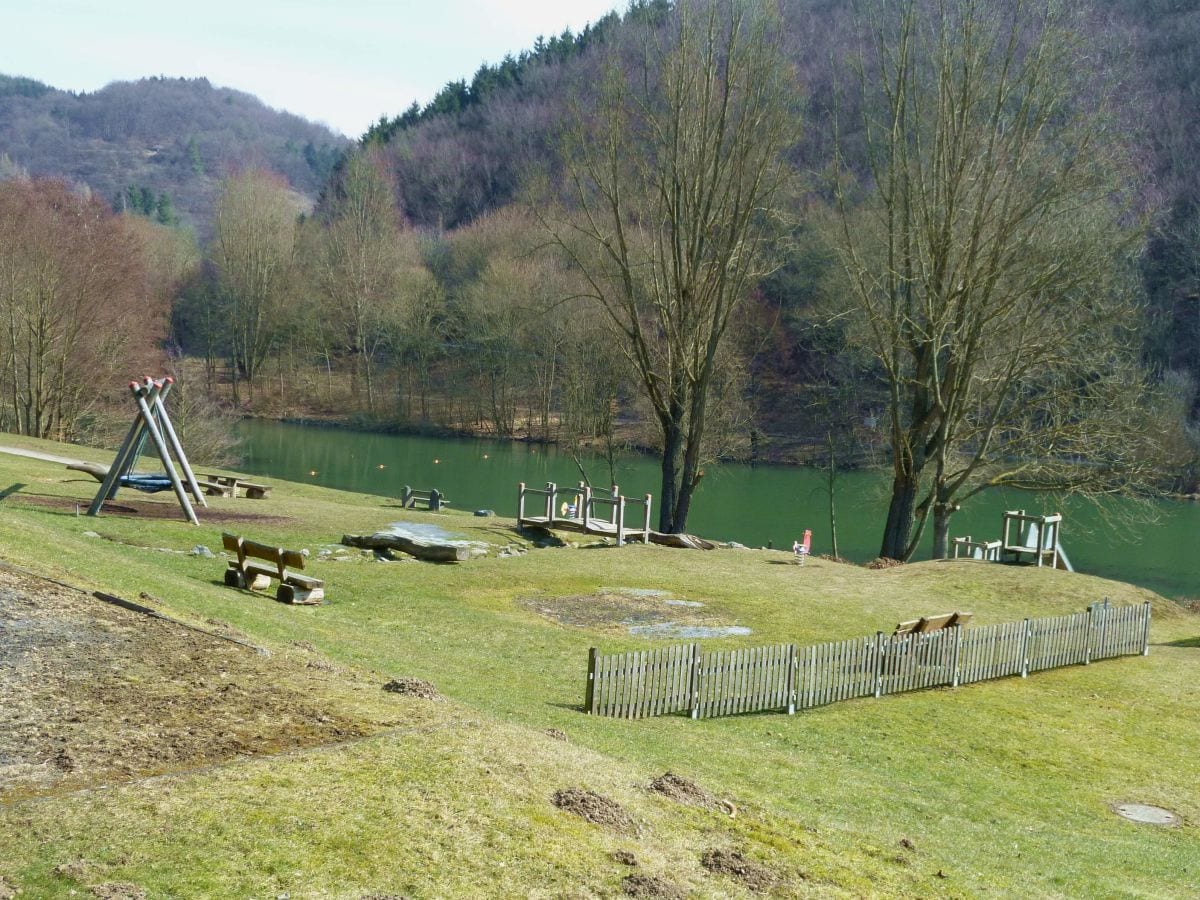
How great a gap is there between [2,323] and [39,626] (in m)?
47.3

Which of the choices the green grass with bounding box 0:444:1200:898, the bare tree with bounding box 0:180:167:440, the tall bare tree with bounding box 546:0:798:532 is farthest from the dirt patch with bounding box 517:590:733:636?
the bare tree with bounding box 0:180:167:440

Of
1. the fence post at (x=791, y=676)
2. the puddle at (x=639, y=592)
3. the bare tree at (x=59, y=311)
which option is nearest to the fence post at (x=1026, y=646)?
the fence post at (x=791, y=676)

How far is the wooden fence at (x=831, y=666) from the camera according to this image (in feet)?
53.0

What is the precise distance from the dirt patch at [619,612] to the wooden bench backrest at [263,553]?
5.19 m

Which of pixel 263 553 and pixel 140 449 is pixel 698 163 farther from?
pixel 263 553

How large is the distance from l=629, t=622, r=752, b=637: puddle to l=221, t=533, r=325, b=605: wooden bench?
20.4 feet

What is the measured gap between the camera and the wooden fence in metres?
16.1

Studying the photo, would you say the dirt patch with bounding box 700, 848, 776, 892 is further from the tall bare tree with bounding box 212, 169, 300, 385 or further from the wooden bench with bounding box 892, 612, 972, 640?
the tall bare tree with bounding box 212, 169, 300, 385

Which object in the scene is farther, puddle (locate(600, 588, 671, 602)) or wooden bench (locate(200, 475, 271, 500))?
wooden bench (locate(200, 475, 271, 500))

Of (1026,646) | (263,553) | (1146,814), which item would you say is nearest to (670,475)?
(1026,646)

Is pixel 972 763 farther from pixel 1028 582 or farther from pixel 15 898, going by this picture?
pixel 1028 582

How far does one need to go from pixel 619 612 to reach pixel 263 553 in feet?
24.2

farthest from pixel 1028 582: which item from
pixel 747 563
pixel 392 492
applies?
pixel 392 492

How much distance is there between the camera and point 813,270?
292 feet
